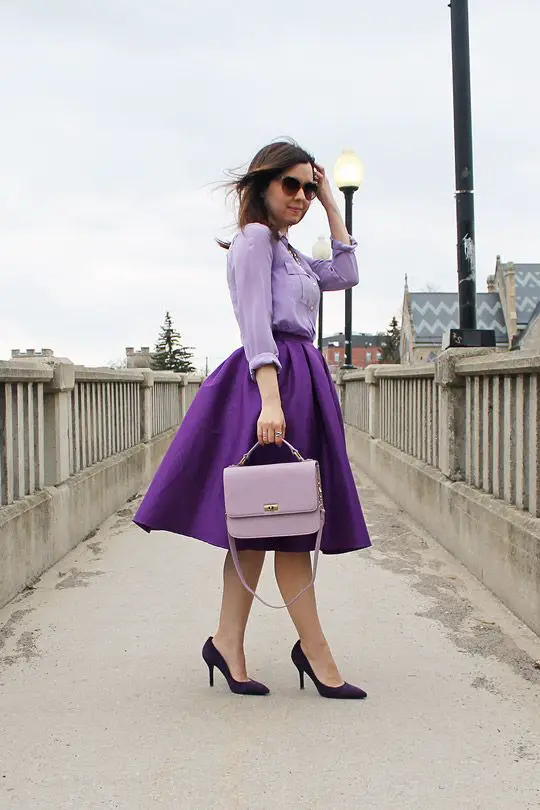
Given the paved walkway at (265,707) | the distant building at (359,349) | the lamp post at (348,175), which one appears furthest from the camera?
the distant building at (359,349)

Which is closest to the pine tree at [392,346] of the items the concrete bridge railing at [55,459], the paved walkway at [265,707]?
the concrete bridge railing at [55,459]

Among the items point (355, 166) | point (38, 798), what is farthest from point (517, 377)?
point (355, 166)

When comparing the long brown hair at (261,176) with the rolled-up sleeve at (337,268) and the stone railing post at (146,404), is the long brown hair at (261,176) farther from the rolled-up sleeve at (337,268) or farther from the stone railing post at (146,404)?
the stone railing post at (146,404)

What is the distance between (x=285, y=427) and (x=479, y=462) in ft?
8.96

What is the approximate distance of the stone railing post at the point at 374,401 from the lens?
10.8 metres

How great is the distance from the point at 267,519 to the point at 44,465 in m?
3.23

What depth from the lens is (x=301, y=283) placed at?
10.9 feet

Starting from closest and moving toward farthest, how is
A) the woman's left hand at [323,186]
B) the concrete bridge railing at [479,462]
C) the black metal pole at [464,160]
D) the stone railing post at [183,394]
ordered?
the woman's left hand at [323,186] → the concrete bridge railing at [479,462] → the black metal pole at [464,160] → the stone railing post at [183,394]

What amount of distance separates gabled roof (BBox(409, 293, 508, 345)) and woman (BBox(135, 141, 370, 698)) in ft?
271

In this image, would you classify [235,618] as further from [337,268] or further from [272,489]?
[337,268]

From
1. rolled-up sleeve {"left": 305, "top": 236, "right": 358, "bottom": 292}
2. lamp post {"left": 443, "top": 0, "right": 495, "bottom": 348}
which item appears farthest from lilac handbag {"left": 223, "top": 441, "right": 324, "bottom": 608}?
lamp post {"left": 443, "top": 0, "right": 495, "bottom": 348}

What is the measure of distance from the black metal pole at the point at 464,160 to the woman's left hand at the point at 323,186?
3639 millimetres

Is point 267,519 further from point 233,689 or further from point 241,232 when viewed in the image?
point 241,232

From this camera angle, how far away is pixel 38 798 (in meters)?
2.54
